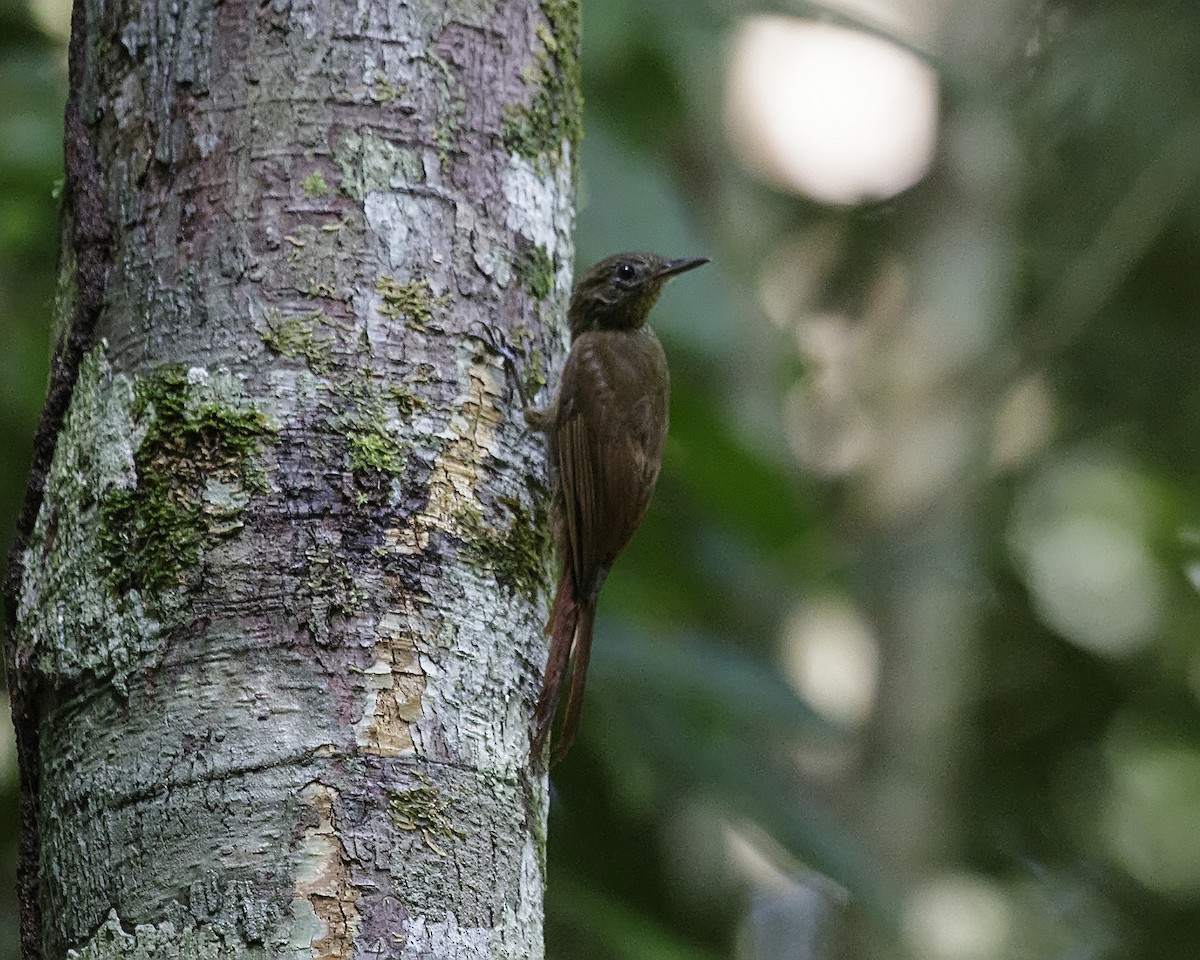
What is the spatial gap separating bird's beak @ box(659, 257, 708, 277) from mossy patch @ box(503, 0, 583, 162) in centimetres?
55

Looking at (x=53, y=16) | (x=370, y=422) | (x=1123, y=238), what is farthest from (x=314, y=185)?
(x=1123, y=238)

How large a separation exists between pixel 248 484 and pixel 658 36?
1.94 m

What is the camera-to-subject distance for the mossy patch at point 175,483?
2.03m

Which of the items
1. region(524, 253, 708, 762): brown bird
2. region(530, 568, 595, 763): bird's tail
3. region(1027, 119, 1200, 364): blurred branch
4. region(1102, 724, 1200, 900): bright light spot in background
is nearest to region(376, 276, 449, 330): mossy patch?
region(524, 253, 708, 762): brown bird

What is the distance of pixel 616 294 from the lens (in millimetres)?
4238

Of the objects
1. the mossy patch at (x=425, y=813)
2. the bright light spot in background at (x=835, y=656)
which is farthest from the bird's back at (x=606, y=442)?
the bright light spot in background at (x=835, y=656)

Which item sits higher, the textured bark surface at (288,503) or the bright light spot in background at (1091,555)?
the bright light spot in background at (1091,555)

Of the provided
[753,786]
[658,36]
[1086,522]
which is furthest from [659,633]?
[1086,522]

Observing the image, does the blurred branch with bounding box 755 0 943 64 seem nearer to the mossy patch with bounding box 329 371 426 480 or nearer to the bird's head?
the bird's head

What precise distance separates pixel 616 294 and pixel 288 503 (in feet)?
7.54

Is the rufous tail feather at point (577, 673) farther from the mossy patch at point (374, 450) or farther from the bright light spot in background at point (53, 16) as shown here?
the bright light spot in background at point (53, 16)

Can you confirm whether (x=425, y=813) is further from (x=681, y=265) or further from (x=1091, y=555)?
(x=1091, y=555)

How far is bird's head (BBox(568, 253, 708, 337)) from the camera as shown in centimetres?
401

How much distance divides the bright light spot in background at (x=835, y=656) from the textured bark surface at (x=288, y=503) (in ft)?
13.8
